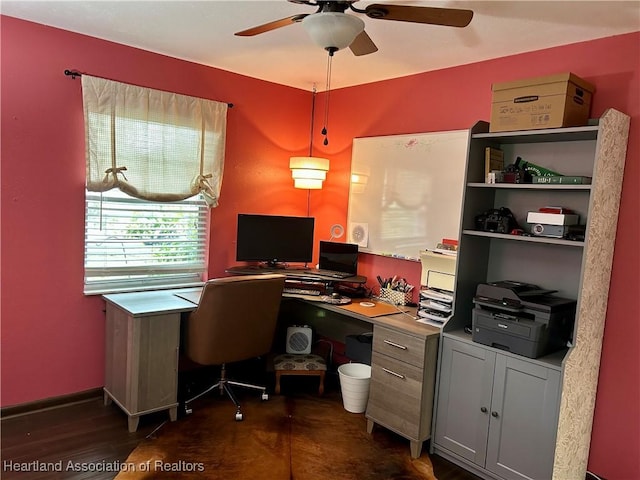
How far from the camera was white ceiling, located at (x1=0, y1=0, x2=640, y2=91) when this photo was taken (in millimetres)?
2396

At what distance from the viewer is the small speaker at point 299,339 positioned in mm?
3875

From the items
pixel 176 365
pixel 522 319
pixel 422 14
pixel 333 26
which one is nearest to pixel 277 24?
pixel 333 26

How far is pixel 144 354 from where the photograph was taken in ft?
9.68

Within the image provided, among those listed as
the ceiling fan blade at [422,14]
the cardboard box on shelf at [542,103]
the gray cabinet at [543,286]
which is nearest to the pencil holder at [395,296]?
the gray cabinet at [543,286]

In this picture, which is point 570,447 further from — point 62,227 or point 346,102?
point 62,227

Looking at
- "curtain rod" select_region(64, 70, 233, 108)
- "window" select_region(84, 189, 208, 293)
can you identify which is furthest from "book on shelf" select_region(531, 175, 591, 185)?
"curtain rod" select_region(64, 70, 233, 108)

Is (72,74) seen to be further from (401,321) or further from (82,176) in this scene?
(401,321)

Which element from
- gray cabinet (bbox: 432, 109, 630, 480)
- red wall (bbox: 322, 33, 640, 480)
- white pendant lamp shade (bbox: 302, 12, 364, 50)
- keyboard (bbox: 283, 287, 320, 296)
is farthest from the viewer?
keyboard (bbox: 283, 287, 320, 296)

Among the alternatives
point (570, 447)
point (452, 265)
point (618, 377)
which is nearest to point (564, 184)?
point (452, 265)

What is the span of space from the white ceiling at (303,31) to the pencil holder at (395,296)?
163cm

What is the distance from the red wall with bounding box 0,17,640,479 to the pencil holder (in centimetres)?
16

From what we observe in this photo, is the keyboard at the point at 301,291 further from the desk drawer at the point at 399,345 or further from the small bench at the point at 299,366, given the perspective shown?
the desk drawer at the point at 399,345

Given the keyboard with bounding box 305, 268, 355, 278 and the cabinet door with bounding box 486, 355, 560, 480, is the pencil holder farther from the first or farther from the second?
the cabinet door with bounding box 486, 355, 560, 480

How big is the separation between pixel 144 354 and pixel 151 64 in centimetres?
201
